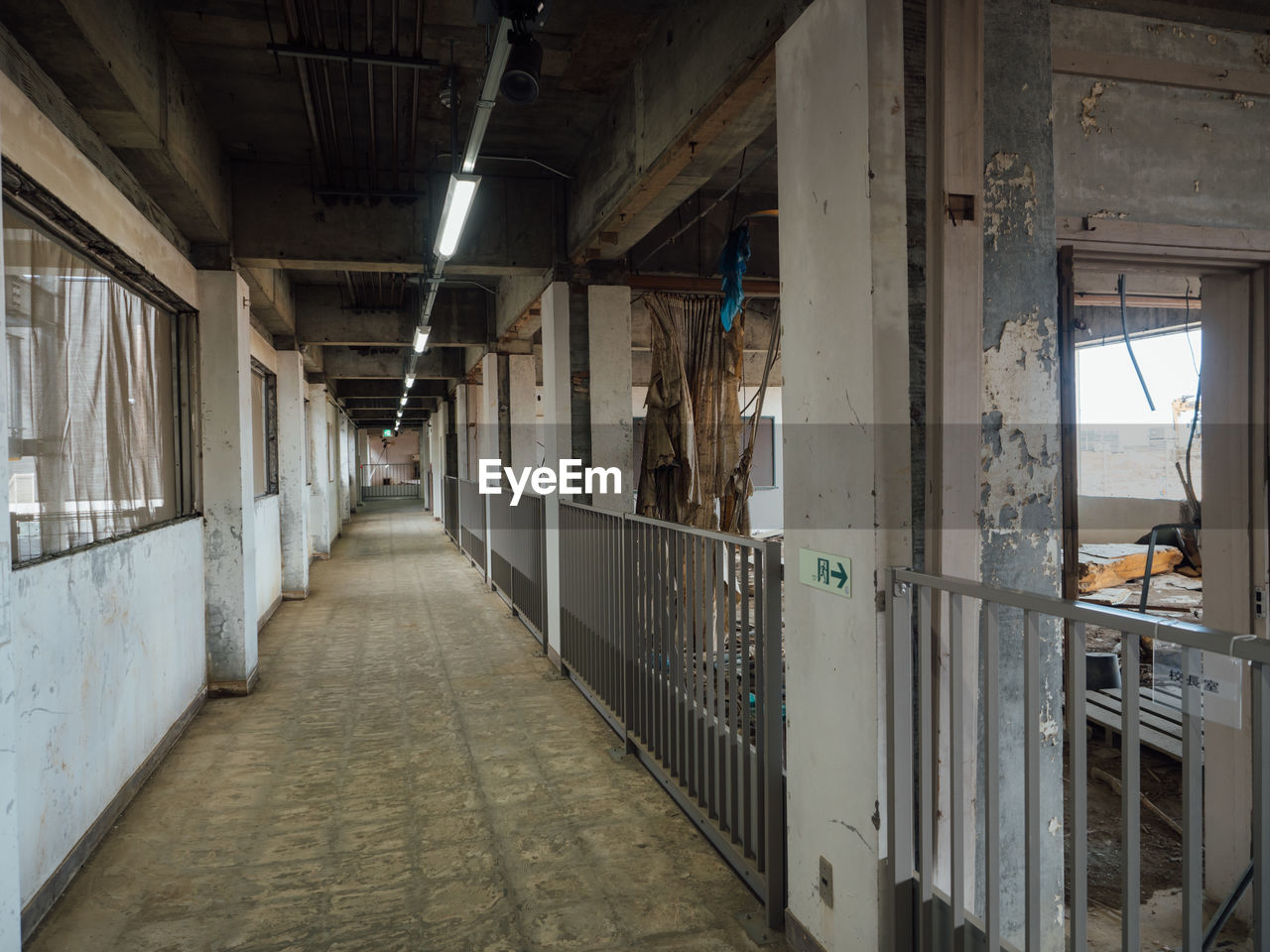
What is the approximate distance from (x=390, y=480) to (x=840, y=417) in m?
39.0

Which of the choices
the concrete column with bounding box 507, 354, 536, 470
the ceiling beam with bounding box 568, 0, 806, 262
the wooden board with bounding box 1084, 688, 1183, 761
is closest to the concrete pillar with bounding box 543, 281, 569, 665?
the ceiling beam with bounding box 568, 0, 806, 262

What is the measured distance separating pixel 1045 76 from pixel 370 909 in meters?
3.37

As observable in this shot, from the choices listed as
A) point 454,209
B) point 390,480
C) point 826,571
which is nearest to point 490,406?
point 454,209

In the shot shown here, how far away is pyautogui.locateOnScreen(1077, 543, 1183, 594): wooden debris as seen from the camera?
9625 mm

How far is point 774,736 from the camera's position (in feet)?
8.54

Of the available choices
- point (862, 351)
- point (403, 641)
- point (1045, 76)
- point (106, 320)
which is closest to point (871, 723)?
point (862, 351)

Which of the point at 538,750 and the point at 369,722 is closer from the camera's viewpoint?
the point at 538,750

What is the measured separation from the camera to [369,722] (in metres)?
4.70

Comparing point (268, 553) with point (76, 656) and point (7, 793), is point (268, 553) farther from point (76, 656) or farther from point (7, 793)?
point (7, 793)

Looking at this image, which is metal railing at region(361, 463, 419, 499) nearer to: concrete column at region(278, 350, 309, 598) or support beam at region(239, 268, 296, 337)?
concrete column at region(278, 350, 309, 598)

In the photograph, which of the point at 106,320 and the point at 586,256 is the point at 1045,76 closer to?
the point at 586,256

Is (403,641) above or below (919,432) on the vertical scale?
below

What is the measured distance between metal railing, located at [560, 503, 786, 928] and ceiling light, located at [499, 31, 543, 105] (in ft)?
5.91

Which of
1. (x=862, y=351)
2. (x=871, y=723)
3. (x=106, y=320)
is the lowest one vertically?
(x=871, y=723)
